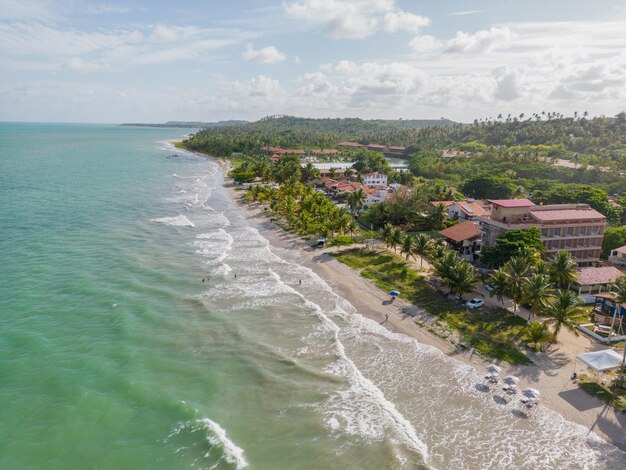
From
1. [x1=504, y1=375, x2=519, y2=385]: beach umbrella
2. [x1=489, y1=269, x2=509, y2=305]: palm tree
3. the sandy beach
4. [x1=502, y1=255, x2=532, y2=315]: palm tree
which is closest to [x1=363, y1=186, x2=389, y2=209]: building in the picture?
the sandy beach

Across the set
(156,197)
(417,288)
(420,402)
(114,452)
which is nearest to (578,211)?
(417,288)

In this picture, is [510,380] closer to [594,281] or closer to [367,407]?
[367,407]

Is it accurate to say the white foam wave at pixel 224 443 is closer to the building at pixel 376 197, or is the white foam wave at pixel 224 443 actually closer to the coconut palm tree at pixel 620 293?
the coconut palm tree at pixel 620 293

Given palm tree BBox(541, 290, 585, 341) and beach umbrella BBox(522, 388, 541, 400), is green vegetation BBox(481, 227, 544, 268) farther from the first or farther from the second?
beach umbrella BBox(522, 388, 541, 400)

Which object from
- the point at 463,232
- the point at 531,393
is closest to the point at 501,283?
the point at 531,393

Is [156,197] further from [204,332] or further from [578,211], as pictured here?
[578,211]

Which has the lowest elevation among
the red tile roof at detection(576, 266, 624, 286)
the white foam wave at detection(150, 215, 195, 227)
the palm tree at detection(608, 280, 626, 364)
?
the white foam wave at detection(150, 215, 195, 227)
